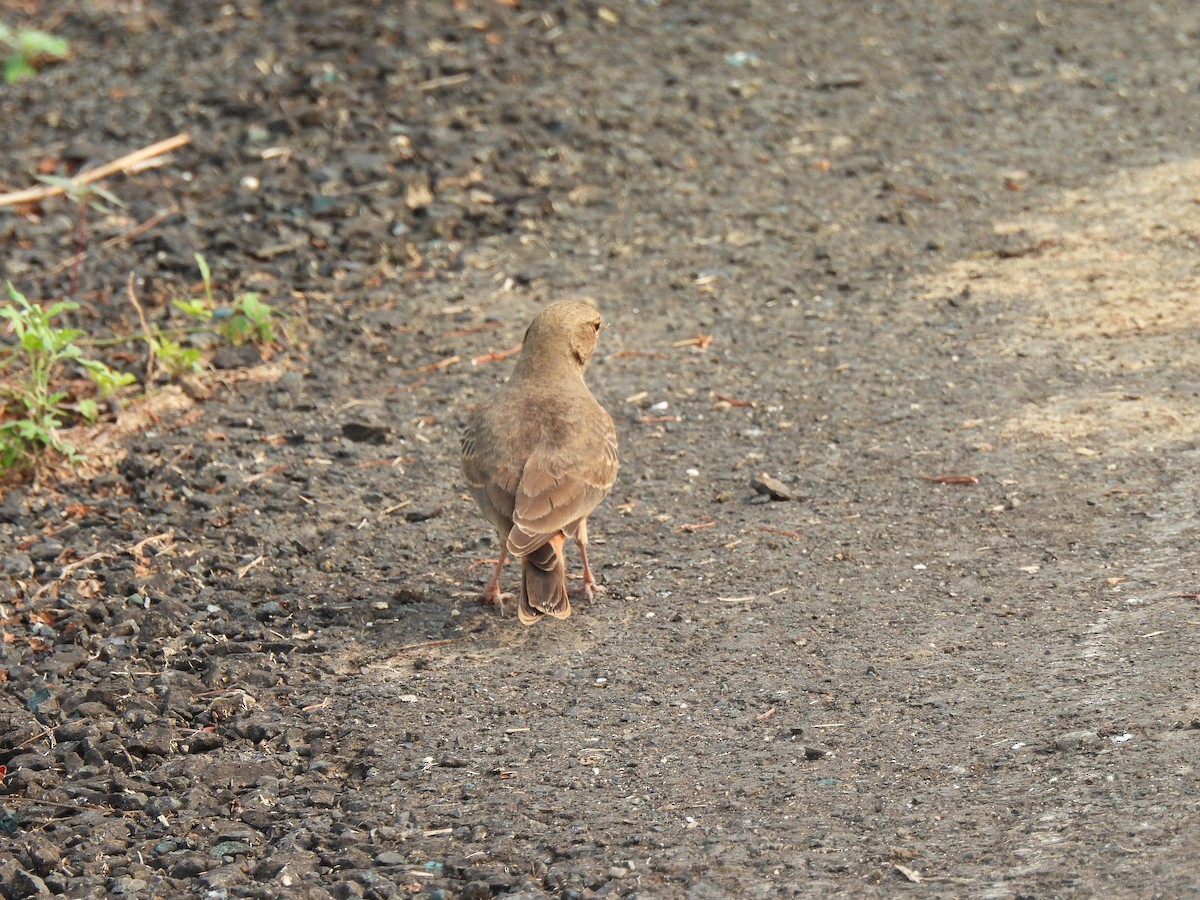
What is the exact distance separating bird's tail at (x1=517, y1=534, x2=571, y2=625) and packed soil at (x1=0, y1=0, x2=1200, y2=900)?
0.17 m

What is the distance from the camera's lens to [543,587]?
5.81 m

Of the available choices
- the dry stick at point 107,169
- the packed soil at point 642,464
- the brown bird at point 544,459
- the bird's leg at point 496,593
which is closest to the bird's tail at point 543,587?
the brown bird at point 544,459

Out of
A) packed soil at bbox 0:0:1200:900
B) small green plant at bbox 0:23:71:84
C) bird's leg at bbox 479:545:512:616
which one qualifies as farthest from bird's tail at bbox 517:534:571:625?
small green plant at bbox 0:23:71:84

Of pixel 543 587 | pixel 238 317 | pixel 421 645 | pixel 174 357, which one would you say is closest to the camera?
pixel 543 587

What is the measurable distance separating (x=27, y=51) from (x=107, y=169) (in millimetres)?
3009

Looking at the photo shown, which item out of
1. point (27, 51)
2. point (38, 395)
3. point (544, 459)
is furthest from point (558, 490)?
point (27, 51)

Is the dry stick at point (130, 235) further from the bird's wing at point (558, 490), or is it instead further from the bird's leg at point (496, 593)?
the bird's wing at point (558, 490)

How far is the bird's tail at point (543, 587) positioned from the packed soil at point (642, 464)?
0.55ft

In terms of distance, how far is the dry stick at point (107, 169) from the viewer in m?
9.95

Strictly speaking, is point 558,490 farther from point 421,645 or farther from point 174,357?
point 174,357

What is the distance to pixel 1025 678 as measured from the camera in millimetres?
5219

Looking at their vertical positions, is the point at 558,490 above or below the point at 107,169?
above

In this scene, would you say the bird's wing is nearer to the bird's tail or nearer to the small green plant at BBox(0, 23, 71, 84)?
the bird's tail

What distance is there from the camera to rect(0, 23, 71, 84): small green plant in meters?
12.2
